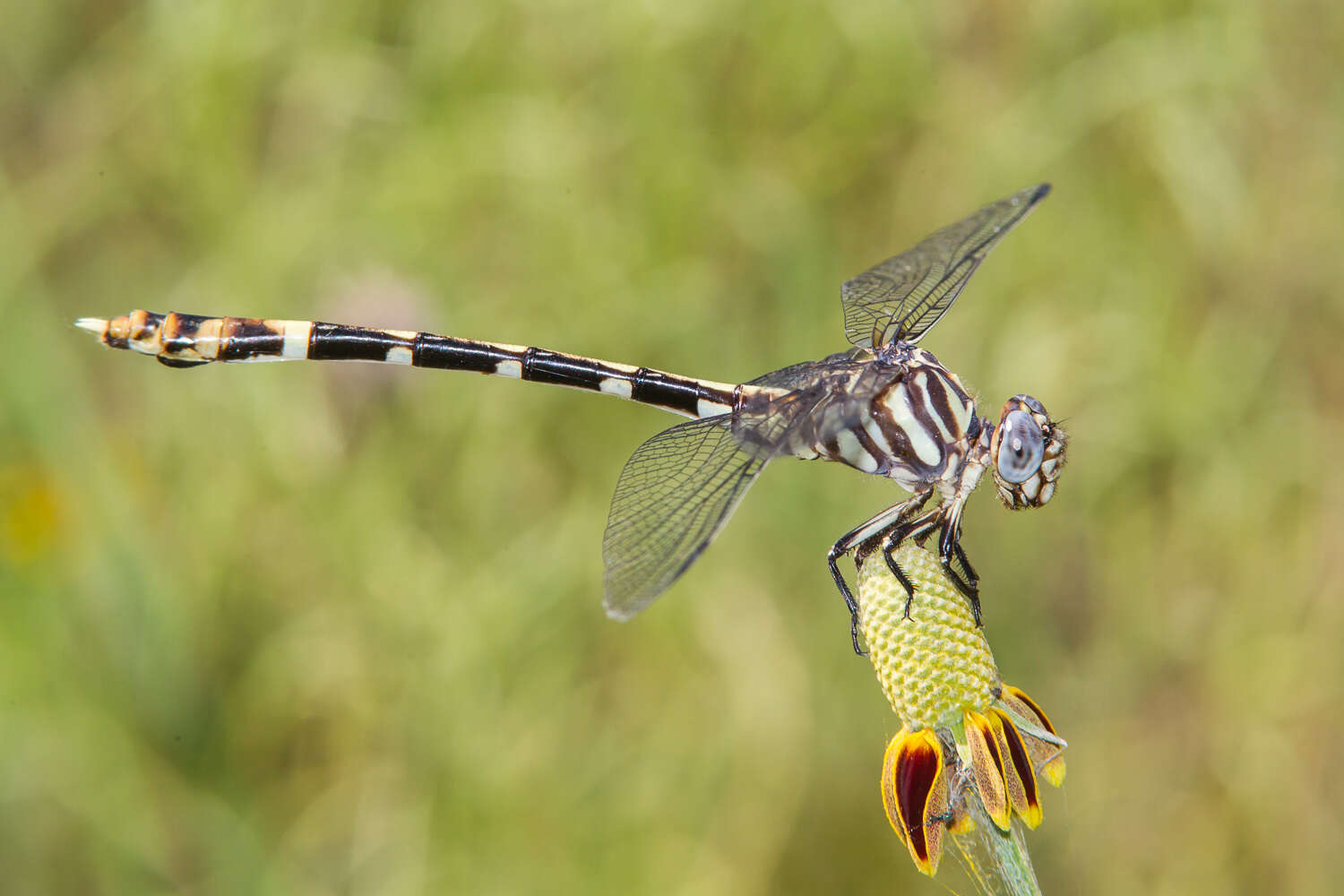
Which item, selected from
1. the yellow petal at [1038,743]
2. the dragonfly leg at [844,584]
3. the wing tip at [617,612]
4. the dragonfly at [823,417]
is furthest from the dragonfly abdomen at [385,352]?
the yellow petal at [1038,743]

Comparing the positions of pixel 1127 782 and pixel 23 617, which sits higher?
pixel 23 617

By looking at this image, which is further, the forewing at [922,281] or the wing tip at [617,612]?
the forewing at [922,281]

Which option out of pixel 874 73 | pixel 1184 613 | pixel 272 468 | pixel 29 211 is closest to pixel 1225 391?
pixel 1184 613

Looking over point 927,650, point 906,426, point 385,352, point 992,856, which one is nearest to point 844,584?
point 906,426

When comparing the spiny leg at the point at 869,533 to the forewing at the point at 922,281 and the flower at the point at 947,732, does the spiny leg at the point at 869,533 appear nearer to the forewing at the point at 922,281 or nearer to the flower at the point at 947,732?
the flower at the point at 947,732

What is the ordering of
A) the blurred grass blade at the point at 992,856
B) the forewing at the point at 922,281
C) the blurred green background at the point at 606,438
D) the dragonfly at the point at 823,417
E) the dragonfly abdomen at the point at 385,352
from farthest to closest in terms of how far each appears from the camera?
the blurred green background at the point at 606,438 < the dragonfly abdomen at the point at 385,352 < the forewing at the point at 922,281 < the dragonfly at the point at 823,417 < the blurred grass blade at the point at 992,856

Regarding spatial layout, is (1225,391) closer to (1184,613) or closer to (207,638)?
(1184,613)
